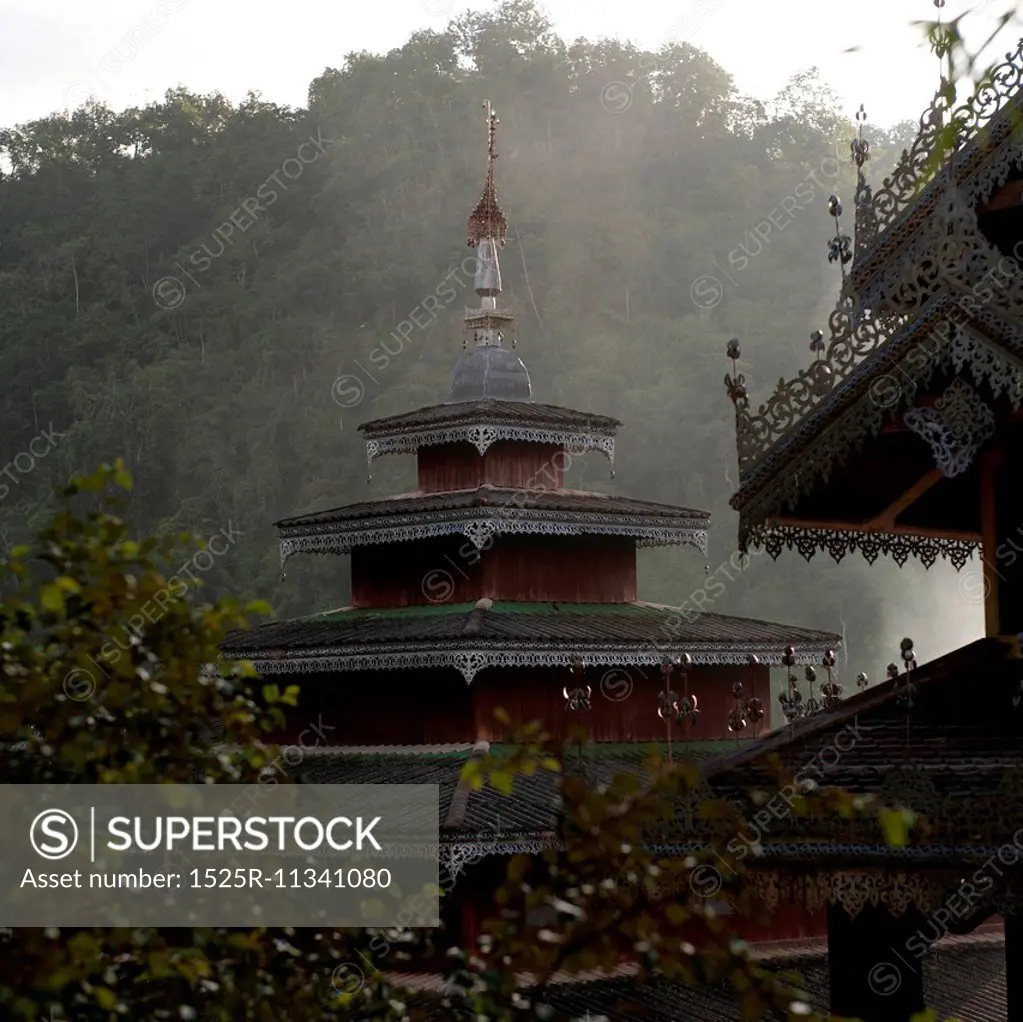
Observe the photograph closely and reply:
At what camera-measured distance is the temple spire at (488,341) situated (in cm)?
2659

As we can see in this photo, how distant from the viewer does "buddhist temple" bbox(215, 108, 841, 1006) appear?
70.9 feet

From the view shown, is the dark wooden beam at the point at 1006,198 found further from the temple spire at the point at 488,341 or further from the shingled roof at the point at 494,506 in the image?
the temple spire at the point at 488,341

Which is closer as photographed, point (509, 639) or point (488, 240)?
point (509, 639)

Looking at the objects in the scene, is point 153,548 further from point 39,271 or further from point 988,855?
point 39,271

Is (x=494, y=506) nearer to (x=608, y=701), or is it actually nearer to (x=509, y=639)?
(x=509, y=639)

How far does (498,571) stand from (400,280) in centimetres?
4052

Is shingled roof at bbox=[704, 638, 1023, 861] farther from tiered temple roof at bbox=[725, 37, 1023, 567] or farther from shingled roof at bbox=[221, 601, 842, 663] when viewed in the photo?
shingled roof at bbox=[221, 601, 842, 663]

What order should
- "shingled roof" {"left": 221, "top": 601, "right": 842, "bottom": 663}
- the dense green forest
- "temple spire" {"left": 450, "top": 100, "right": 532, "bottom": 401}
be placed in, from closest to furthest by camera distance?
"shingled roof" {"left": 221, "top": 601, "right": 842, "bottom": 663} → "temple spire" {"left": 450, "top": 100, "right": 532, "bottom": 401} → the dense green forest

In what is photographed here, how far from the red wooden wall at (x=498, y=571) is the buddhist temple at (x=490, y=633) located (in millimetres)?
25

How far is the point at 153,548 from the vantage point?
539 centimetres

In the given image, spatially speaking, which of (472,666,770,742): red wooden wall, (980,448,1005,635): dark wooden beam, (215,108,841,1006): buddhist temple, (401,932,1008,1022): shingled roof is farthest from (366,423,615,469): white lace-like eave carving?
(980,448,1005,635): dark wooden beam

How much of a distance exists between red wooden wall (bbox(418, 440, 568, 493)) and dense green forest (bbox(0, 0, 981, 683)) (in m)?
25.1

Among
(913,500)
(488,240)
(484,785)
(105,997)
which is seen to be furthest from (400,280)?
(105,997)

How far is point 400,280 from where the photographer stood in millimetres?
63094
